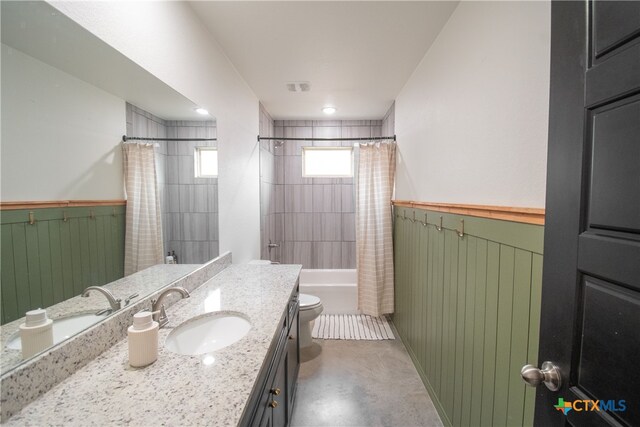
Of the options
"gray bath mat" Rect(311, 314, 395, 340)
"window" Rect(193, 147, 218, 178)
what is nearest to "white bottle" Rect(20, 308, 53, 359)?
"window" Rect(193, 147, 218, 178)

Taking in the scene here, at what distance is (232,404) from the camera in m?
0.65

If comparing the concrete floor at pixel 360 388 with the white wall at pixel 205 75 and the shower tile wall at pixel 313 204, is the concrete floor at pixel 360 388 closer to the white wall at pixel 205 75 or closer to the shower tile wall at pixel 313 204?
the white wall at pixel 205 75

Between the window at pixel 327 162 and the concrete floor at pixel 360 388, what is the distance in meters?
2.32

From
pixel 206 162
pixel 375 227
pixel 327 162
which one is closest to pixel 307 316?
pixel 375 227

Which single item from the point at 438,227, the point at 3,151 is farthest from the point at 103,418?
the point at 438,227

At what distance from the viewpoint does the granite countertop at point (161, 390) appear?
1.98 ft

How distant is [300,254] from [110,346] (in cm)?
307

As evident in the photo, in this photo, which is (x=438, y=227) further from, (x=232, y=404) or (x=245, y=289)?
(x=232, y=404)

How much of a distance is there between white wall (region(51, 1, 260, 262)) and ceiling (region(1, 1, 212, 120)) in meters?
0.04

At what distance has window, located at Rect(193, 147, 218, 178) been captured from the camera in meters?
1.57

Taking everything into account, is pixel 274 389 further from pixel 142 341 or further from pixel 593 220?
pixel 593 220

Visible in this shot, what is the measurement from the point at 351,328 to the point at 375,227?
1.13m

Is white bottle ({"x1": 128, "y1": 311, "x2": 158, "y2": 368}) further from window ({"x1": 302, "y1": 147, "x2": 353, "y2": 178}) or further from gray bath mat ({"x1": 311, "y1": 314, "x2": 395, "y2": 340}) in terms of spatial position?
window ({"x1": 302, "y1": 147, "x2": 353, "y2": 178})

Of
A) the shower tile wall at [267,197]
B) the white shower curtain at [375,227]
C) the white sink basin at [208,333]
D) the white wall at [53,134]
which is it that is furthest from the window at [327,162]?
the white wall at [53,134]
